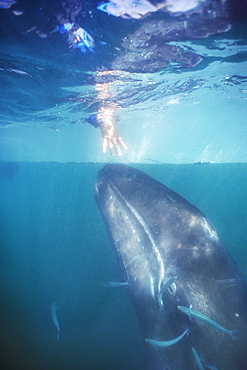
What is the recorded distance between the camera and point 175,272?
309 centimetres

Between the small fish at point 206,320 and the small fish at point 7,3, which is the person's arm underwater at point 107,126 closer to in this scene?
the small fish at point 7,3

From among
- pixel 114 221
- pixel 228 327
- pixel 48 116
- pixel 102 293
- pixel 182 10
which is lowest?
pixel 102 293

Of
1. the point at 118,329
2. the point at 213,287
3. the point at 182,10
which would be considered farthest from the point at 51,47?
the point at 118,329

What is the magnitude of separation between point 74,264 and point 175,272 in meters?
8.08

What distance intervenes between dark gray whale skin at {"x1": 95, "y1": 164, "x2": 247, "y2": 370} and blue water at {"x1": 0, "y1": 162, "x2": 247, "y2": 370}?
2171 millimetres

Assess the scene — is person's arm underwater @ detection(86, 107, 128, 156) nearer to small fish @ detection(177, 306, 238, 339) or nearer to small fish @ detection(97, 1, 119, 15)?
small fish @ detection(97, 1, 119, 15)

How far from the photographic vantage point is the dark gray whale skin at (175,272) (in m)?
2.76

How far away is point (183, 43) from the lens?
7875 millimetres

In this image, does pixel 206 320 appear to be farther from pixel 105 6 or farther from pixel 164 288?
pixel 105 6

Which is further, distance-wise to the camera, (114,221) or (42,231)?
(42,231)

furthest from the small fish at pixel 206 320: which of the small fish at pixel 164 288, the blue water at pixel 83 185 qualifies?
the blue water at pixel 83 185

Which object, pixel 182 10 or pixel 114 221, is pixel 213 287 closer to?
pixel 114 221

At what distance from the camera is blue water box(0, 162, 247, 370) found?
7.37m

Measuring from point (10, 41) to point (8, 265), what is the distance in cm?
1077
